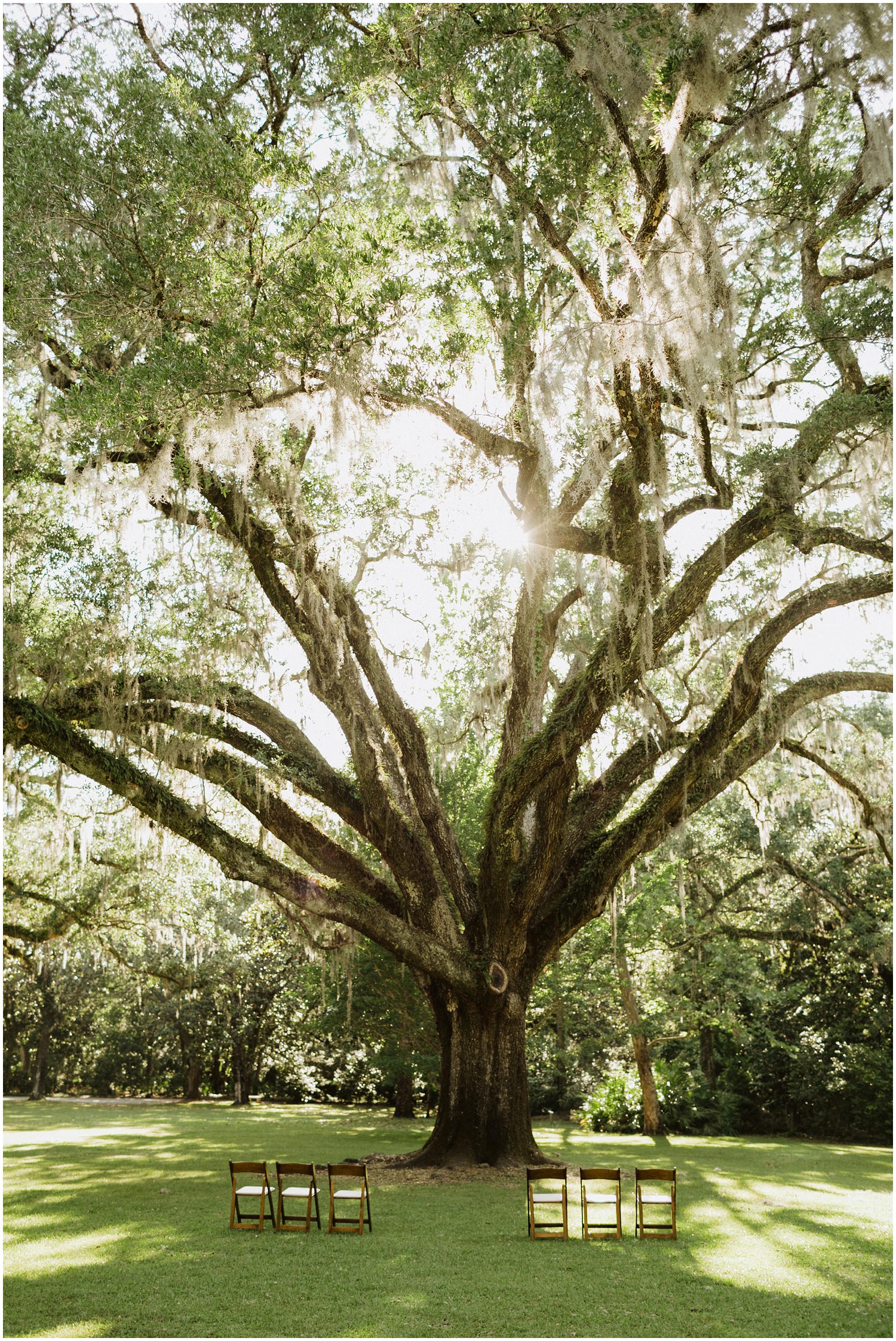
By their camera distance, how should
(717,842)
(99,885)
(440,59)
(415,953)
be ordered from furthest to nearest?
1. (717,842)
2. (99,885)
3. (415,953)
4. (440,59)

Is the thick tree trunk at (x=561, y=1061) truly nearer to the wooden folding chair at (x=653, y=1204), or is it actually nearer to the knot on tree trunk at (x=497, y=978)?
the knot on tree trunk at (x=497, y=978)

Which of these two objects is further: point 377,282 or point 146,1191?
point 146,1191

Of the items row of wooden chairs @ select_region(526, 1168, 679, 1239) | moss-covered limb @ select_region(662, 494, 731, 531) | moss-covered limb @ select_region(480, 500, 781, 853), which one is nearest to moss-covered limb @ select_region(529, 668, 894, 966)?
moss-covered limb @ select_region(480, 500, 781, 853)

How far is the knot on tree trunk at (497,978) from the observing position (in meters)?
9.17

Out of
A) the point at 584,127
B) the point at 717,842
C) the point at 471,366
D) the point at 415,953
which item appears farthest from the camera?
the point at 717,842

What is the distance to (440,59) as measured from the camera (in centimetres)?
599

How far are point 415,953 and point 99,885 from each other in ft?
25.1

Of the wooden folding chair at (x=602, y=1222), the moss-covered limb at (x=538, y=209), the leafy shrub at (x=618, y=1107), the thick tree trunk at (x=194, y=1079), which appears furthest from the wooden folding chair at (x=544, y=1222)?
the thick tree trunk at (x=194, y=1079)

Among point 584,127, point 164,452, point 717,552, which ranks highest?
point 584,127

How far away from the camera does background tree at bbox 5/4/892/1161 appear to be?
6.16 m

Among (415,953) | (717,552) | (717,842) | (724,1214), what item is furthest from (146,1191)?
(717,842)

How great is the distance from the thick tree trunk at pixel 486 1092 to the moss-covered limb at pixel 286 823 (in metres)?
1.43

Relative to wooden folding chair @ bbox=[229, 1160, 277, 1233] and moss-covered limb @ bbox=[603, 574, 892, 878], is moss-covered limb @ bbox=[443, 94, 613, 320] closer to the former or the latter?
moss-covered limb @ bbox=[603, 574, 892, 878]

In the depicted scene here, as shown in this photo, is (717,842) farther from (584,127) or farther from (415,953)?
(584,127)
